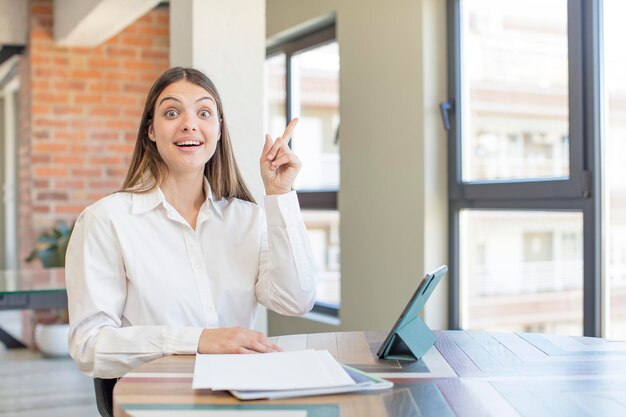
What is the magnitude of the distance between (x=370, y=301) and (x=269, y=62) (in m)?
2.00

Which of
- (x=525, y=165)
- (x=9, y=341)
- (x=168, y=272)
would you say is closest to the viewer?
(x=168, y=272)

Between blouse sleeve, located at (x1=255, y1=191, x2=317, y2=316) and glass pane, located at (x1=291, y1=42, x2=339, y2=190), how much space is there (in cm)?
266

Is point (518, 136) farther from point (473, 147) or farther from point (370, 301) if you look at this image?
point (370, 301)

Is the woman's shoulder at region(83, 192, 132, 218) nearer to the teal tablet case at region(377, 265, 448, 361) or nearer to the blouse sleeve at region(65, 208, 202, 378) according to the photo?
the blouse sleeve at region(65, 208, 202, 378)

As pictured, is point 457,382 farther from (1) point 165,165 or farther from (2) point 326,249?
(2) point 326,249

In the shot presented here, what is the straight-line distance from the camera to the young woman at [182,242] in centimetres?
190

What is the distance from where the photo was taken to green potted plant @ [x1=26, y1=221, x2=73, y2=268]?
5.39 m

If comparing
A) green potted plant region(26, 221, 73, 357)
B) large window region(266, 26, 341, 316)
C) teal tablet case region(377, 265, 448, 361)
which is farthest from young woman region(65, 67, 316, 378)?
green potted plant region(26, 221, 73, 357)

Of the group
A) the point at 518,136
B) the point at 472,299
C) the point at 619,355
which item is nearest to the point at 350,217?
the point at 472,299

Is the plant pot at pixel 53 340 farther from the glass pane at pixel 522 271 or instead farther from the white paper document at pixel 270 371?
the white paper document at pixel 270 371

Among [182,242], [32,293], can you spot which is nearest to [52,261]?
[32,293]

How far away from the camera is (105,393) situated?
6.48 ft

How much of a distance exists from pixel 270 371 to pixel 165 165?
904 millimetres

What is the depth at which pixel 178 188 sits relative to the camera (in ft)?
7.17
